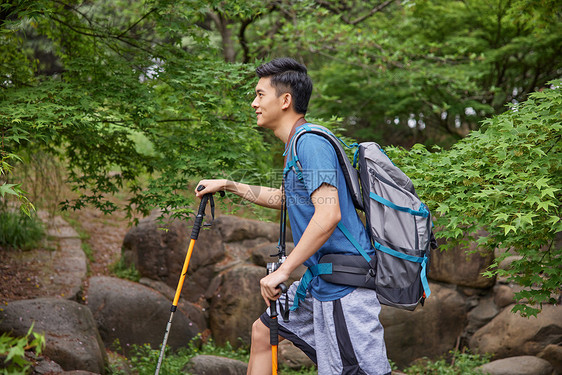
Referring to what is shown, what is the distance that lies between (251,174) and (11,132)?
2.04 m

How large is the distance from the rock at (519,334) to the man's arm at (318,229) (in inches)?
219

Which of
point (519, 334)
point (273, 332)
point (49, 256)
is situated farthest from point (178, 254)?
point (273, 332)

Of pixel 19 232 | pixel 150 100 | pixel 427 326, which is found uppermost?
pixel 150 100

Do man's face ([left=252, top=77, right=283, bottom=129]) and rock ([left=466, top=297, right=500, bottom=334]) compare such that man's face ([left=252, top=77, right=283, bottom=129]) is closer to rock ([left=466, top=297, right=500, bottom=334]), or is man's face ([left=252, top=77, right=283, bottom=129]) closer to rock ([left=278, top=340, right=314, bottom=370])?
rock ([left=278, top=340, right=314, bottom=370])

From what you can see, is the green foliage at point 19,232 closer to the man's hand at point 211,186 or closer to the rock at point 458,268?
the man's hand at point 211,186

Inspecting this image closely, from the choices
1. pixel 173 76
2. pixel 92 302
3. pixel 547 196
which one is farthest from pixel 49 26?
pixel 547 196

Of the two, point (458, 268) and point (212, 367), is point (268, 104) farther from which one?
point (458, 268)

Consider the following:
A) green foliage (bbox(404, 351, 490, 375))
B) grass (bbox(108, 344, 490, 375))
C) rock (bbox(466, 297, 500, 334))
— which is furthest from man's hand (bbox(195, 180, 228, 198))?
rock (bbox(466, 297, 500, 334))

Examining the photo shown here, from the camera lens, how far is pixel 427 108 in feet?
34.0

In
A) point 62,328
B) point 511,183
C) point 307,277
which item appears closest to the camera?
point 307,277

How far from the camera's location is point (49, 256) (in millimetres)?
7797

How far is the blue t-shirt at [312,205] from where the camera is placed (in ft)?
7.22

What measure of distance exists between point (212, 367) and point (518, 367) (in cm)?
388

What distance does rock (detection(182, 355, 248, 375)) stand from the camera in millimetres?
5062
